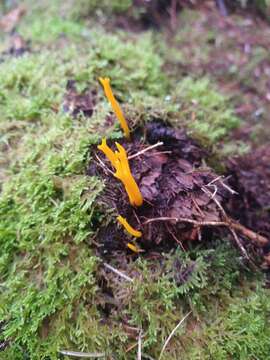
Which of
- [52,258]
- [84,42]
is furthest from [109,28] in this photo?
[52,258]

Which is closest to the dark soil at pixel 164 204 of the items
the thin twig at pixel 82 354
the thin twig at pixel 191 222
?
the thin twig at pixel 191 222

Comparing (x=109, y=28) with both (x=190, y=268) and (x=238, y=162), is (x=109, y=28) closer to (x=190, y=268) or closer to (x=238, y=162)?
(x=238, y=162)

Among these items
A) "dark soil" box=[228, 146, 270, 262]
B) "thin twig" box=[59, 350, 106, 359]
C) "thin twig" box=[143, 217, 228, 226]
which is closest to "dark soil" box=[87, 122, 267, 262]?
"thin twig" box=[143, 217, 228, 226]

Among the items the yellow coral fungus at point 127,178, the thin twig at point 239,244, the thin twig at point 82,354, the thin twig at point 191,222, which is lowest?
the thin twig at point 82,354

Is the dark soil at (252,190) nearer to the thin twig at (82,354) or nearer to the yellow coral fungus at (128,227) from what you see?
the yellow coral fungus at (128,227)

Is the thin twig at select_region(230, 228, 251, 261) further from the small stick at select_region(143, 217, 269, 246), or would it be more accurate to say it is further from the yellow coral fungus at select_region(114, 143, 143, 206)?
the yellow coral fungus at select_region(114, 143, 143, 206)
